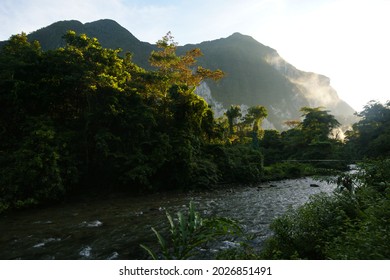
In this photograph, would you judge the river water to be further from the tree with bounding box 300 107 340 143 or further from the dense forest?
the tree with bounding box 300 107 340 143

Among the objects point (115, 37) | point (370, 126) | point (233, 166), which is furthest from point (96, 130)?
point (115, 37)

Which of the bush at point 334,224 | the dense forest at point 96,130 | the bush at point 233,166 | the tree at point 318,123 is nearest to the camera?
the bush at point 334,224

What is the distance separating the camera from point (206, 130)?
31.9 meters

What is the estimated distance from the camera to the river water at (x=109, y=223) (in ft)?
31.5

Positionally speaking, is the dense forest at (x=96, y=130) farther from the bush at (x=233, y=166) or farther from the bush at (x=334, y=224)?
the bush at (x=334, y=224)

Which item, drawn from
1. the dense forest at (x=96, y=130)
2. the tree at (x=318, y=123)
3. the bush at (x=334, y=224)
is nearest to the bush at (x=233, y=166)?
the dense forest at (x=96, y=130)

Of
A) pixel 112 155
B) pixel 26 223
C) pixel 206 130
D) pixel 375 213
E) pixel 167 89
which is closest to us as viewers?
pixel 375 213

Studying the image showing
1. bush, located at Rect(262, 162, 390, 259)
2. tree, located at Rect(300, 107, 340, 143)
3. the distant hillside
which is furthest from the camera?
the distant hillside

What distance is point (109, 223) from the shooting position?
1337 centimetres

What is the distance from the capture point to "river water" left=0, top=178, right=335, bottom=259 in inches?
378

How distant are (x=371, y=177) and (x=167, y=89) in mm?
22611

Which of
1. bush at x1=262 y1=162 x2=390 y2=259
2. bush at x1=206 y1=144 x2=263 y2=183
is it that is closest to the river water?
bush at x1=262 y1=162 x2=390 y2=259
